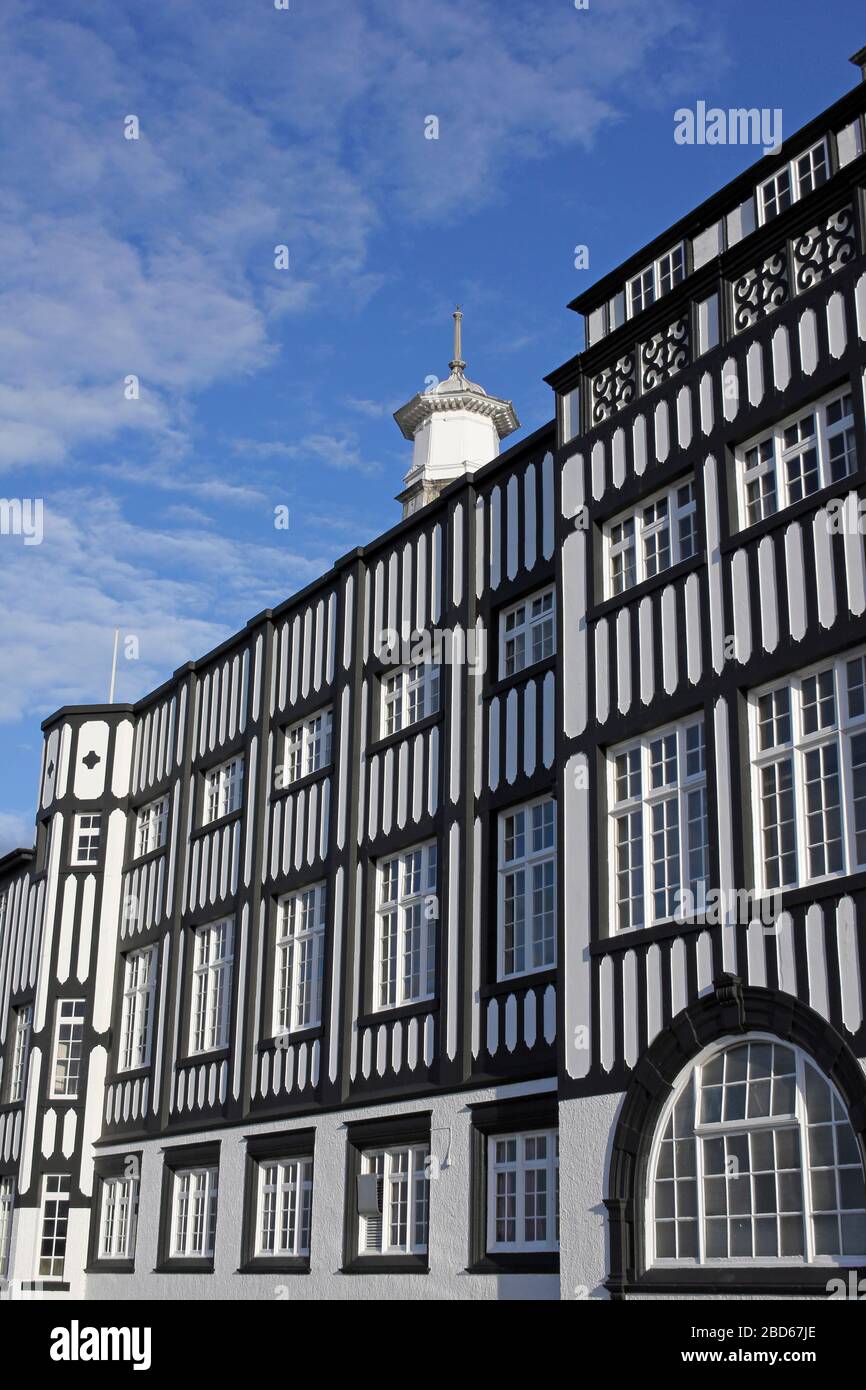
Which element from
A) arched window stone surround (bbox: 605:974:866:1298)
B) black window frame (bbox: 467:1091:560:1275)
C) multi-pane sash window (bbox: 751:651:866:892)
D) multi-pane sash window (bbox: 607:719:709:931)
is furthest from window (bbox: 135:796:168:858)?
multi-pane sash window (bbox: 751:651:866:892)

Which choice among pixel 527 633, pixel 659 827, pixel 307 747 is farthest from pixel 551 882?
pixel 307 747

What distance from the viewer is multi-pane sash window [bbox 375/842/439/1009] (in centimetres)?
1817

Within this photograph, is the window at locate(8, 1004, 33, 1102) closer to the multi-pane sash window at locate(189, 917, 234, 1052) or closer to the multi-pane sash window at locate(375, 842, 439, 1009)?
the multi-pane sash window at locate(189, 917, 234, 1052)

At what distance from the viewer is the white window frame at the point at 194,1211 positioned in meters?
21.4

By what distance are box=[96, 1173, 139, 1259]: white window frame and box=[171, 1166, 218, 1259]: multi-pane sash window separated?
1.42 m

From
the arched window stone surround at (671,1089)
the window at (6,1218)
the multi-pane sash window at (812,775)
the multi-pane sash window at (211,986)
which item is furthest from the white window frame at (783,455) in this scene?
the window at (6,1218)

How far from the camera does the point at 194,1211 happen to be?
2195 centimetres

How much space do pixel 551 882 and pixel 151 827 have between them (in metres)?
11.7

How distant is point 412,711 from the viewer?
773 inches

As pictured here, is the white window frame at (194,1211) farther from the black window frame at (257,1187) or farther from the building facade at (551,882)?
the black window frame at (257,1187)

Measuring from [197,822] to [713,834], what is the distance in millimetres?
12984

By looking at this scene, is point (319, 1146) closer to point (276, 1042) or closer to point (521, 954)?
point (276, 1042)

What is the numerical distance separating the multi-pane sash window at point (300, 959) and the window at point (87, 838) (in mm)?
6690
